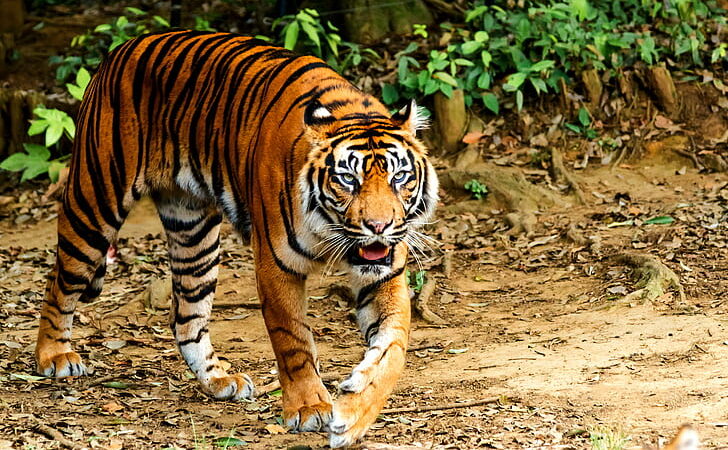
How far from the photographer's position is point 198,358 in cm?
510

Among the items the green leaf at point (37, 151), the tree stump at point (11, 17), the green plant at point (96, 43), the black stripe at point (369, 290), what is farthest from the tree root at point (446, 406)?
the tree stump at point (11, 17)

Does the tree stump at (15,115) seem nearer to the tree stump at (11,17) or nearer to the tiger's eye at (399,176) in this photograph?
the tree stump at (11,17)

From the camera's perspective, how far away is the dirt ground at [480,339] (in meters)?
4.12

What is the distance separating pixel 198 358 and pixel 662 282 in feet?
8.78

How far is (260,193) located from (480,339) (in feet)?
6.11

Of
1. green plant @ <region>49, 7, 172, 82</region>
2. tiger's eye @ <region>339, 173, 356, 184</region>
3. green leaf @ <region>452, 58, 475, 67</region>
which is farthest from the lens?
green plant @ <region>49, 7, 172, 82</region>

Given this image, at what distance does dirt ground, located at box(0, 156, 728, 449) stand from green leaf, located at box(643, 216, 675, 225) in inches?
2.9

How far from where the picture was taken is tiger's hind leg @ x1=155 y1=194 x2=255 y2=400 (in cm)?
516

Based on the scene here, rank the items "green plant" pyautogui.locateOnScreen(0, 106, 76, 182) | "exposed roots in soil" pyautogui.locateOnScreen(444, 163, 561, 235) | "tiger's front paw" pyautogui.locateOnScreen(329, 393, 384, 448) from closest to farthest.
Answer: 1. "tiger's front paw" pyautogui.locateOnScreen(329, 393, 384, 448)
2. "exposed roots in soil" pyautogui.locateOnScreen(444, 163, 561, 235)
3. "green plant" pyautogui.locateOnScreen(0, 106, 76, 182)

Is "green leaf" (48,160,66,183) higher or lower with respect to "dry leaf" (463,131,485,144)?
lower

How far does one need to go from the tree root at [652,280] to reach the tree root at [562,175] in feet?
5.12

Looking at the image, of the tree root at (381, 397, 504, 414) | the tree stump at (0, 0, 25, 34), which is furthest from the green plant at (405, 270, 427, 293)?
the tree stump at (0, 0, 25, 34)

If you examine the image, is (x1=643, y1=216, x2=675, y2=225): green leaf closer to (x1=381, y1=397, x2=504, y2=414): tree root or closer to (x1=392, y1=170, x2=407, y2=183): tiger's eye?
(x1=381, y1=397, x2=504, y2=414): tree root

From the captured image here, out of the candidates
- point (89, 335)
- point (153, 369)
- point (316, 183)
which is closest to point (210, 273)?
point (153, 369)
